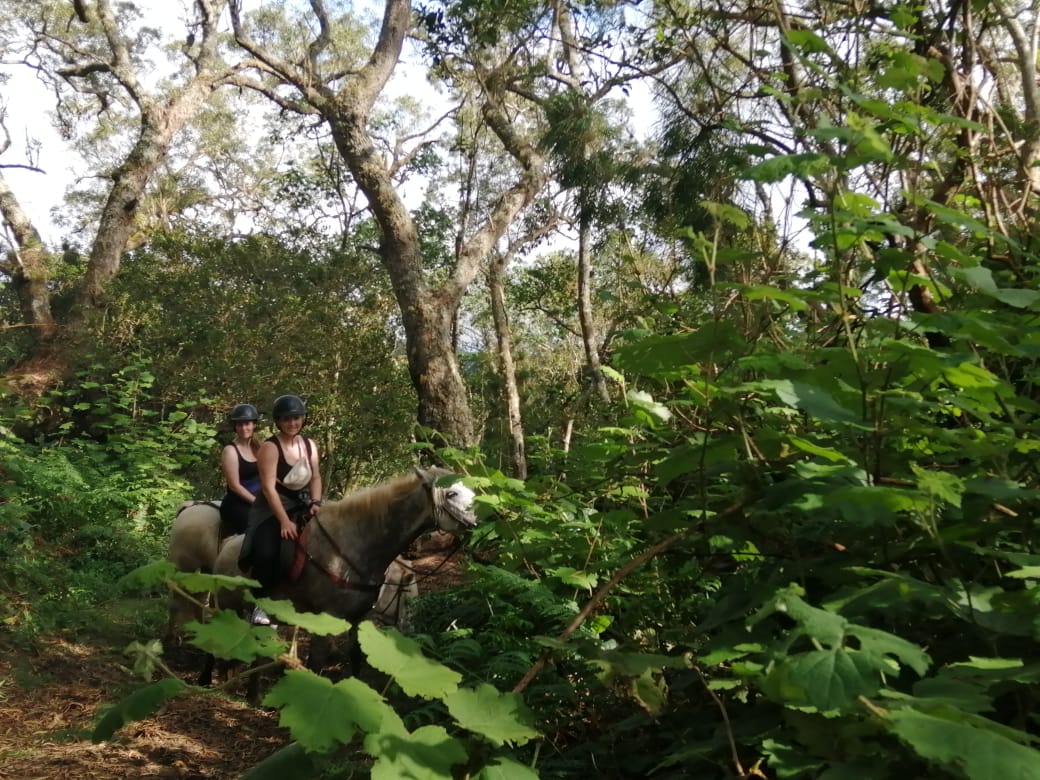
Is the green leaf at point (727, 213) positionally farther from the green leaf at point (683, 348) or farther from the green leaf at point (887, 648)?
the green leaf at point (887, 648)

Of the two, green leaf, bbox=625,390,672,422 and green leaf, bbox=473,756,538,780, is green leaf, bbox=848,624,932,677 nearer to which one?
green leaf, bbox=473,756,538,780

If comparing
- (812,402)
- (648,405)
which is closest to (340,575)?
(648,405)

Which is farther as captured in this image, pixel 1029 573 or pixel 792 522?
pixel 792 522

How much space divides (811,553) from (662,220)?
5918 mm

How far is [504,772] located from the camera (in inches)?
68.6

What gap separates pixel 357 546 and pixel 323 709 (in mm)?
4634

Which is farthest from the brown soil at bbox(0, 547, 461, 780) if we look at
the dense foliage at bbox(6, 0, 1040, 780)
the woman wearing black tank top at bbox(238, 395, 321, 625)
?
the dense foliage at bbox(6, 0, 1040, 780)

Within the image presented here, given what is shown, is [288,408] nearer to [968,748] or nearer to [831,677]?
[831,677]

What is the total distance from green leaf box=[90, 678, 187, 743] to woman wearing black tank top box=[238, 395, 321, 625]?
4.39 metres

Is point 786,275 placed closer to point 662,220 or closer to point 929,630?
point 929,630

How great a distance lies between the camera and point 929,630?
209cm

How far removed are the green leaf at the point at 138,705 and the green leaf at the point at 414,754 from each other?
395 mm

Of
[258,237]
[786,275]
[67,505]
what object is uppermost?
[258,237]

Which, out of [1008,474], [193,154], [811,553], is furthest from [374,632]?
[193,154]
